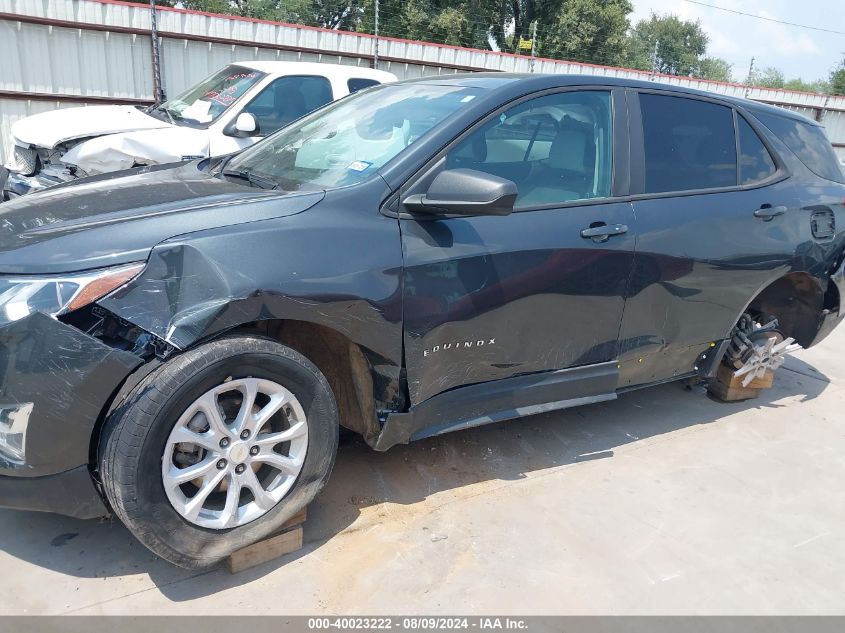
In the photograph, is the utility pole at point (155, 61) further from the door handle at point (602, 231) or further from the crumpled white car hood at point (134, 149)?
the door handle at point (602, 231)

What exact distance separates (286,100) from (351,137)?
420 centimetres

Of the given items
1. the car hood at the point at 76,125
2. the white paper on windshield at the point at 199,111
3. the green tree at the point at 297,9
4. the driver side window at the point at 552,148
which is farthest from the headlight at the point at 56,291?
the green tree at the point at 297,9

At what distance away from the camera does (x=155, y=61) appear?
11055 millimetres

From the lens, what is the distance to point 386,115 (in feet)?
10.7

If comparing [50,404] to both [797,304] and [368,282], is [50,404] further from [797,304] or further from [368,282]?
[797,304]

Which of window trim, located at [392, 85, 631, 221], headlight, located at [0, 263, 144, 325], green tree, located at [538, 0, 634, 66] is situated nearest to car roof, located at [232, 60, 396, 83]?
window trim, located at [392, 85, 631, 221]

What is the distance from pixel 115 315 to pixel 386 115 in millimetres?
1645

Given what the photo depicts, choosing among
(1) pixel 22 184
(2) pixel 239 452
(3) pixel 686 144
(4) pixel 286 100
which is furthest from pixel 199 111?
(2) pixel 239 452

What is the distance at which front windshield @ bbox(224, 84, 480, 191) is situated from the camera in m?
2.90

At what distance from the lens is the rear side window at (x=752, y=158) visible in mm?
3859

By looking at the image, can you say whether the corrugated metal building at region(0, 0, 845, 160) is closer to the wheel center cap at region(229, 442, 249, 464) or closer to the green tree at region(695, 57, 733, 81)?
the wheel center cap at region(229, 442, 249, 464)

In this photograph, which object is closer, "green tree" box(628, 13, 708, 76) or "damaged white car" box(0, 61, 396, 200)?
"damaged white car" box(0, 61, 396, 200)

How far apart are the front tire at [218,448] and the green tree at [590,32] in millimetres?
30096

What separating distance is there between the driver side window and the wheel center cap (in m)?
1.50
